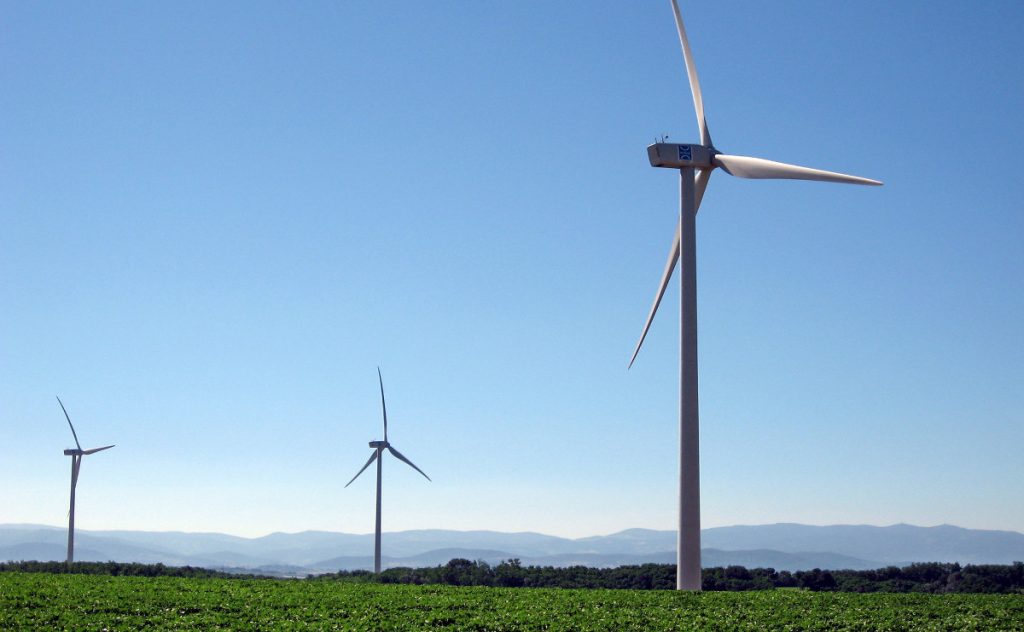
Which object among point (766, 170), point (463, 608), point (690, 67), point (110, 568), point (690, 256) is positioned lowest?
point (110, 568)

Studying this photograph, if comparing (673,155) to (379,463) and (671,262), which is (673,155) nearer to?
(671,262)

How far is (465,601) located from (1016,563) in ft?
149

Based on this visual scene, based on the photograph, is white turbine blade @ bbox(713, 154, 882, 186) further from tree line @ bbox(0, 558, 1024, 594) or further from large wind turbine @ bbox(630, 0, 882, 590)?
tree line @ bbox(0, 558, 1024, 594)

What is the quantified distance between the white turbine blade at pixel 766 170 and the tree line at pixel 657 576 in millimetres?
23731

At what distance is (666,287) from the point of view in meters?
55.4

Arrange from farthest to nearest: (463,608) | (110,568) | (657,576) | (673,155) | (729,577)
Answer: (110,568) < (657,576) < (729,577) < (673,155) < (463,608)

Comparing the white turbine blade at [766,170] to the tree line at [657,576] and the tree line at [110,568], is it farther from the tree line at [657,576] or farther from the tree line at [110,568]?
the tree line at [110,568]

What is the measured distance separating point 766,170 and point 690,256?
602cm

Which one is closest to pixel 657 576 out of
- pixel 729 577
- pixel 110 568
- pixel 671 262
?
pixel 729 577

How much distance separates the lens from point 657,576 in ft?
223

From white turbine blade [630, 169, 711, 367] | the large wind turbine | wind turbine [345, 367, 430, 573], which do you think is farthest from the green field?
wind turbine [345, 367, 430, 573]

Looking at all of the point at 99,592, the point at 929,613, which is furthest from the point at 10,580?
the point at 929,613

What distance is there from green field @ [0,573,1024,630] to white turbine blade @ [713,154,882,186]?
17.9 metres

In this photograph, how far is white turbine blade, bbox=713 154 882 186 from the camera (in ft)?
162
